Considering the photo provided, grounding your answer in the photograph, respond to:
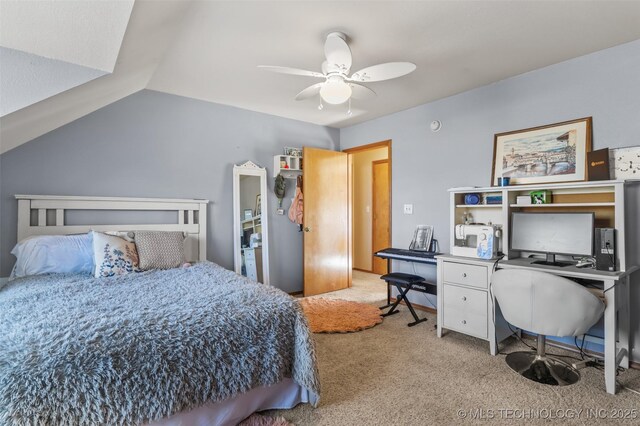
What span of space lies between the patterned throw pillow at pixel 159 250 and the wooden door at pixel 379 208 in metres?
3.85

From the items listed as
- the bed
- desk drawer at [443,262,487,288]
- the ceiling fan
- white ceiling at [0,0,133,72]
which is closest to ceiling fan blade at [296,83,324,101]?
the ceiling fan

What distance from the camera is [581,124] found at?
2662 mm

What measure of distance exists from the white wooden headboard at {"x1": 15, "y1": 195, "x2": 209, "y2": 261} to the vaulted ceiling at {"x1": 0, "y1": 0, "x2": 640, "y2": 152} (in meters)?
0.53

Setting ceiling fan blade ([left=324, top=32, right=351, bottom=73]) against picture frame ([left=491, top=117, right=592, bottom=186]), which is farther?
picture frame ([left=491, top=117, right=592, bottom=186])

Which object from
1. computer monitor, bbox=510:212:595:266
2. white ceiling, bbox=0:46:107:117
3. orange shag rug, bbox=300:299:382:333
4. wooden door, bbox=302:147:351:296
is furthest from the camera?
wooden door, bbox=302:147:351:296

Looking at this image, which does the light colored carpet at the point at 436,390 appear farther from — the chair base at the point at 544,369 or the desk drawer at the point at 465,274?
the desk drawer at the point at 465,274

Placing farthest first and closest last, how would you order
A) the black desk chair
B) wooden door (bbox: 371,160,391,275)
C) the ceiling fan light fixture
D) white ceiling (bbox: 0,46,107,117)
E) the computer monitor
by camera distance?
wooden door (bbox: 371,160,391,275), the black desk chair, the computer monitor, the ceiling fan light fixture, white ceiling (bbox: 0,46,107,117)

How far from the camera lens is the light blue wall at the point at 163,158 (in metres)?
2.85

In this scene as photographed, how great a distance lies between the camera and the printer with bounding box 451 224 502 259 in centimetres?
275

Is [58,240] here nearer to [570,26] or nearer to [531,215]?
[531,215]

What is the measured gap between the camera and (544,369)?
7.41 feet

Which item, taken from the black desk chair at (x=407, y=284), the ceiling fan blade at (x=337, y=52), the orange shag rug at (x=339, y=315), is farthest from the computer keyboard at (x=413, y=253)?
the ceiling fan blade at (x=337, y=52)

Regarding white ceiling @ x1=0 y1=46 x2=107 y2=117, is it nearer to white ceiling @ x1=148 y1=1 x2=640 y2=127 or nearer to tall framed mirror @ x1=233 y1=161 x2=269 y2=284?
white ceiling @ x1=148 y1=1 x2=640 y2=127

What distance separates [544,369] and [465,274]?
0.84m
